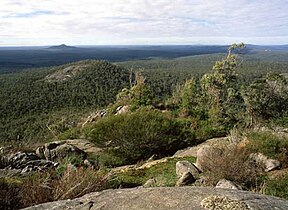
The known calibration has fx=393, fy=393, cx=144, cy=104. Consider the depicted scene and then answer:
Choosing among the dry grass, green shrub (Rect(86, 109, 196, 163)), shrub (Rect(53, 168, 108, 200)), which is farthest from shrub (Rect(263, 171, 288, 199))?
green shrub (Rect(86, 109, 196, 163))

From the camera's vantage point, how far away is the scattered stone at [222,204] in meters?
3.66

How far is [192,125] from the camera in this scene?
22672 mm

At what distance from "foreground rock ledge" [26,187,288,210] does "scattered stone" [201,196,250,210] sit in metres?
0.06

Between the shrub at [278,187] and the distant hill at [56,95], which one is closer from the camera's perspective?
the shrub at [278,187]

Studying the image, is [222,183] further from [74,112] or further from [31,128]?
[74,112]

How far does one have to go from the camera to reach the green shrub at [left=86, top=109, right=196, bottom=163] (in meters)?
18.5

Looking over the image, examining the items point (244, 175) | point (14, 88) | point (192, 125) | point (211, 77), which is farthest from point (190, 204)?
point (14, 88)

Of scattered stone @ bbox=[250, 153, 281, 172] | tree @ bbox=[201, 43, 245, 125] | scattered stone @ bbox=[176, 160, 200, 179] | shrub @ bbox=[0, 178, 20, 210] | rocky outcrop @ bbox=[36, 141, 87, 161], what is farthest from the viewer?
tree @ bbox=[201, 43, 245, 125]

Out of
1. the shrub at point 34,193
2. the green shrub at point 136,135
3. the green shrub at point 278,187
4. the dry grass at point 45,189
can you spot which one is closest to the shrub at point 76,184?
the dry grass at point 45,189

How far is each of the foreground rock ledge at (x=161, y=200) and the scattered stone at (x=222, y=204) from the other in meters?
0.06

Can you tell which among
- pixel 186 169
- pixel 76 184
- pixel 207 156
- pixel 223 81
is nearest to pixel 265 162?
pixel 207 156

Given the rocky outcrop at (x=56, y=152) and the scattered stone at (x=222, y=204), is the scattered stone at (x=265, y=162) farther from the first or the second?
the scattered stone at (x=222, y=204)

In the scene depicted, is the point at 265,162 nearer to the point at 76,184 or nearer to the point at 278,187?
the point at 278,187

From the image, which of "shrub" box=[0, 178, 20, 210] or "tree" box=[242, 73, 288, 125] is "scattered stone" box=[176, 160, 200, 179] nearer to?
"shrub" box=[0, 178, 20, 210]
